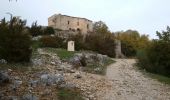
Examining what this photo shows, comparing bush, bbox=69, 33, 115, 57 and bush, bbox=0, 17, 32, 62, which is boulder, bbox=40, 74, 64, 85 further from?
bush, bbox=69, 33, 115, 57

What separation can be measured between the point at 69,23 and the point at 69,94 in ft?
209

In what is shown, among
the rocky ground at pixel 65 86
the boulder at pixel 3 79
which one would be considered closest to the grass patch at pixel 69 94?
the rocky ground at pixel 65 86

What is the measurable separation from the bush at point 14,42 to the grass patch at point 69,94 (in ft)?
25.6

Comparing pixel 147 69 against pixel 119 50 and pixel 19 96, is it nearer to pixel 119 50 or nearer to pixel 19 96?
pixel 19 96

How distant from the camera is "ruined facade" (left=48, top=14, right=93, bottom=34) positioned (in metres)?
78.1

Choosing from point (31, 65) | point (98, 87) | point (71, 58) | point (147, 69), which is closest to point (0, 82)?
point (98, 87)

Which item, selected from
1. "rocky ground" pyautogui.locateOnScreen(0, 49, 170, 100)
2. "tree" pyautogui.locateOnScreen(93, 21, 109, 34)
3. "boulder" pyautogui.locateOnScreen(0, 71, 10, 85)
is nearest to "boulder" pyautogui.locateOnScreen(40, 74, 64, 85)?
"rocky ground" pyautogui.locateOnScreen(0, 49, 170, 100)

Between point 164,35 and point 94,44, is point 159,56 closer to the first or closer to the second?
point 164,35

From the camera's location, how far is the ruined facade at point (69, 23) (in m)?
78.1

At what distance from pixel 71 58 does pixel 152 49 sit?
880 centimetres

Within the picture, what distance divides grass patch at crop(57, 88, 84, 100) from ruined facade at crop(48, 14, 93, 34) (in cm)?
6059

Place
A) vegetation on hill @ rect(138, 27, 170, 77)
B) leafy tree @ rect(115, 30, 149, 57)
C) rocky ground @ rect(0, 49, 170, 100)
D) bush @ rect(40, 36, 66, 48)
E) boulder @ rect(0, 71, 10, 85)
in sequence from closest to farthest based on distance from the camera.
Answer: rocky ground @ rect(0, 49, 170, 100) → boulder @ rect(0, 71, 10, 85) → vegetation on hill @ rect(138, 27, 170, 77) → bush @ rect(40, 36, 66, 48) → leafy tree @ rect(115, 30, 149, 57)

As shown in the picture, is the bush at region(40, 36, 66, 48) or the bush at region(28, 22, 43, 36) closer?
the bush at region(40, 36, 66, 48)

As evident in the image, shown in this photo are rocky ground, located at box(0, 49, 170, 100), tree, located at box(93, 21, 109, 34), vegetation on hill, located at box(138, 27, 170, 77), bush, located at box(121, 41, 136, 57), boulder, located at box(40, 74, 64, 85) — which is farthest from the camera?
Result: tree, located at box(93, 21, 109, 34)
